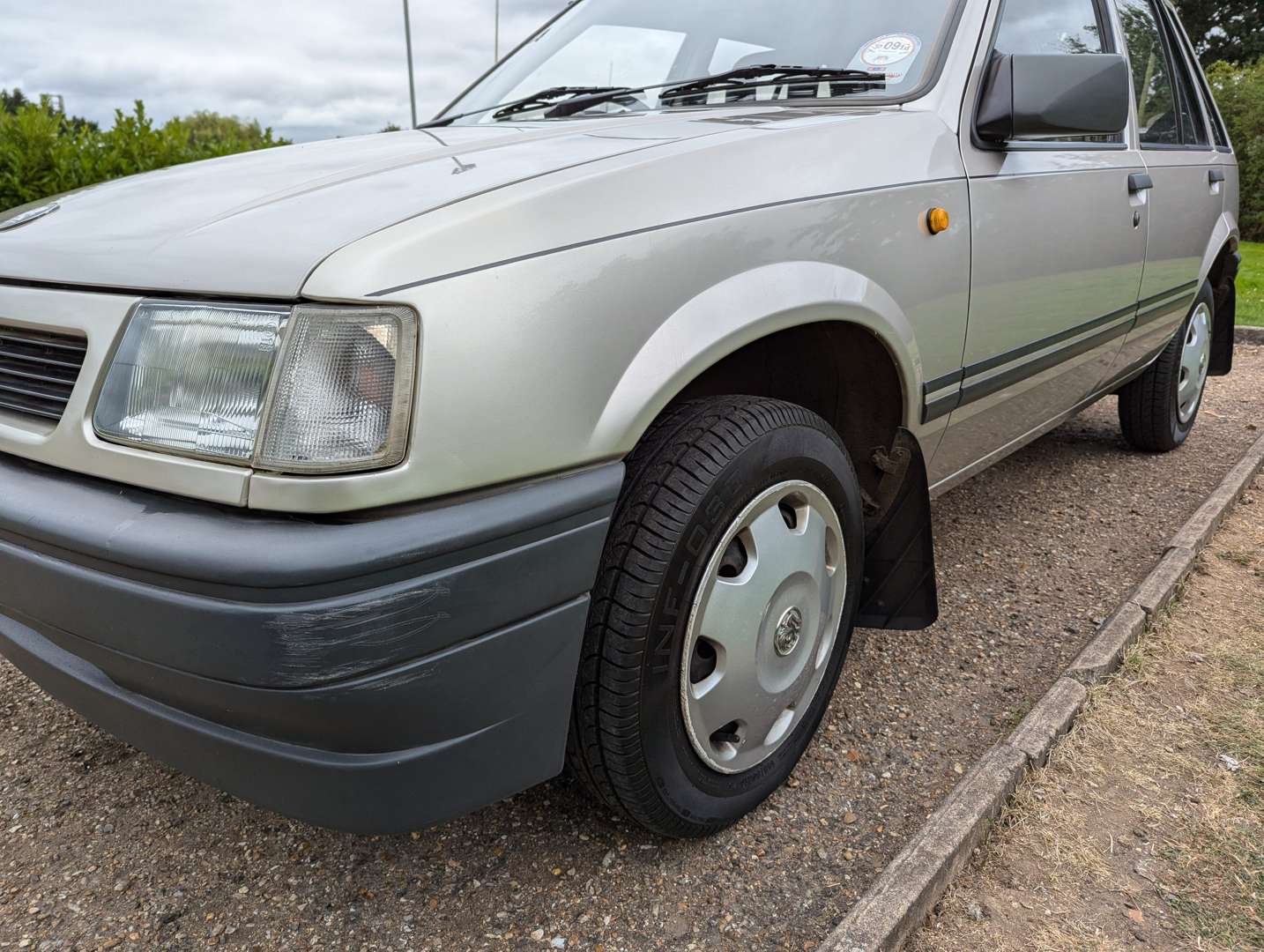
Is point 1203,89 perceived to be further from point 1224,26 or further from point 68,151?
point 1224,26

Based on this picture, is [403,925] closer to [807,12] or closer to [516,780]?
[516,780]

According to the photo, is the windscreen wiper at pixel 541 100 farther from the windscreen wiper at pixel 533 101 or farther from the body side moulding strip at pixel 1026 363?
the body side moulding strip at pixel 1026 363

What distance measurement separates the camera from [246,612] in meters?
1.12

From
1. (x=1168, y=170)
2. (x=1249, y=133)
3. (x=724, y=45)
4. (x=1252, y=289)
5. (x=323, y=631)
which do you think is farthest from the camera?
(x=1249, y=133)

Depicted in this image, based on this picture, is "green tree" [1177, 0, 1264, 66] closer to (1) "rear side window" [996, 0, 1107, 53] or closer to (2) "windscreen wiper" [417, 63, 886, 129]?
(1) "rear side window" [996, 0, 1107, 53]

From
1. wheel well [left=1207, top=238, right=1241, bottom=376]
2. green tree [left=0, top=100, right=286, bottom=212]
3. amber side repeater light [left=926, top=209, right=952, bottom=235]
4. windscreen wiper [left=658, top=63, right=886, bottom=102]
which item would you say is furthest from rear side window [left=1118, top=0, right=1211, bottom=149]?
green tree [left=0, top=100, right=286, bottom=212]

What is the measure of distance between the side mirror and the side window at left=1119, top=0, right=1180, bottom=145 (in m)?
1.21

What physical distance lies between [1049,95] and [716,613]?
1.39 m

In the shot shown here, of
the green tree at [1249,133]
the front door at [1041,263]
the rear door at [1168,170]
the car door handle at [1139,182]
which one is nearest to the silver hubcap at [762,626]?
the front door at [1041,263]

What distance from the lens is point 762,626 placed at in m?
1.70

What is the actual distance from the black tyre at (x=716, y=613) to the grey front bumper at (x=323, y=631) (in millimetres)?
108

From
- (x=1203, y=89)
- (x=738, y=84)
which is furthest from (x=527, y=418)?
(x=1203, y=89)

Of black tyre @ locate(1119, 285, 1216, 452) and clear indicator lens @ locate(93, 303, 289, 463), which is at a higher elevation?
clear indicator lens @ locate(93, 303, 289, 463)

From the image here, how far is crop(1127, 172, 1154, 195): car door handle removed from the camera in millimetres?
2797
